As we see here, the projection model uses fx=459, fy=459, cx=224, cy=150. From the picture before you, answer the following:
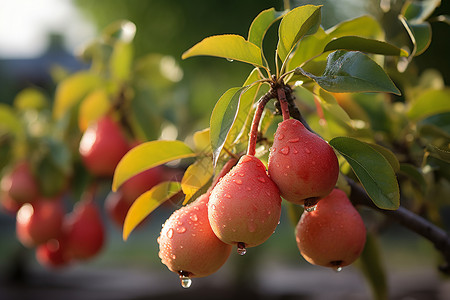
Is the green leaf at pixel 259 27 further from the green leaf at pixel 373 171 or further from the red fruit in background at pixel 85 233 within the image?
the red fruit in background at pixel 85 233

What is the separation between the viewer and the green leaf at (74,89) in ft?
3.59

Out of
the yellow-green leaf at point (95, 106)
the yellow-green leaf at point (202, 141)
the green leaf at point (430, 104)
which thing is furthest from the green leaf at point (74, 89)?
the green leaf at point (430, 104)

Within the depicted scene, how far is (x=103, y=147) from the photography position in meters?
0.98

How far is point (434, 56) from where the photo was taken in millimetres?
1275

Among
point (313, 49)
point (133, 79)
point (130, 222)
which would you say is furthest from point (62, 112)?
point (313, 49)

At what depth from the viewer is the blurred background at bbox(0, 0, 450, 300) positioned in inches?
53.1

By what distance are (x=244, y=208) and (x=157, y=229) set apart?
735 cm

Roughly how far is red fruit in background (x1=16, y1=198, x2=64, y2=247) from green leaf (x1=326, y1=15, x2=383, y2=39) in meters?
0.81

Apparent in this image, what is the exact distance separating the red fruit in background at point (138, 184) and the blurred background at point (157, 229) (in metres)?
0.10

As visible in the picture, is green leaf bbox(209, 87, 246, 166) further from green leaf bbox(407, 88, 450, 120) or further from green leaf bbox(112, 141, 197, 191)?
green leaf bbox(407, 88, 450, 120)

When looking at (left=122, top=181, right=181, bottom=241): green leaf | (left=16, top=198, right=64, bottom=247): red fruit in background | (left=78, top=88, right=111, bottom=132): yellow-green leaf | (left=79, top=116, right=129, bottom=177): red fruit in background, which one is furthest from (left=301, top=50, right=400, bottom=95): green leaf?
(left=16, top=198, right=64, bottom=247): red fruit in background

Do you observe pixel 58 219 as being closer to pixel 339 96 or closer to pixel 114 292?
pixel 339 96

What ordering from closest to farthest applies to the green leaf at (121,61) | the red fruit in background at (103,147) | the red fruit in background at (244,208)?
1. the red fruit in background at (244,208)
2. the red fruit in background at (103,147)
3. the green leaf at (121,61)

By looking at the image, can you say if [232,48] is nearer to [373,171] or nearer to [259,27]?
[259,27]
